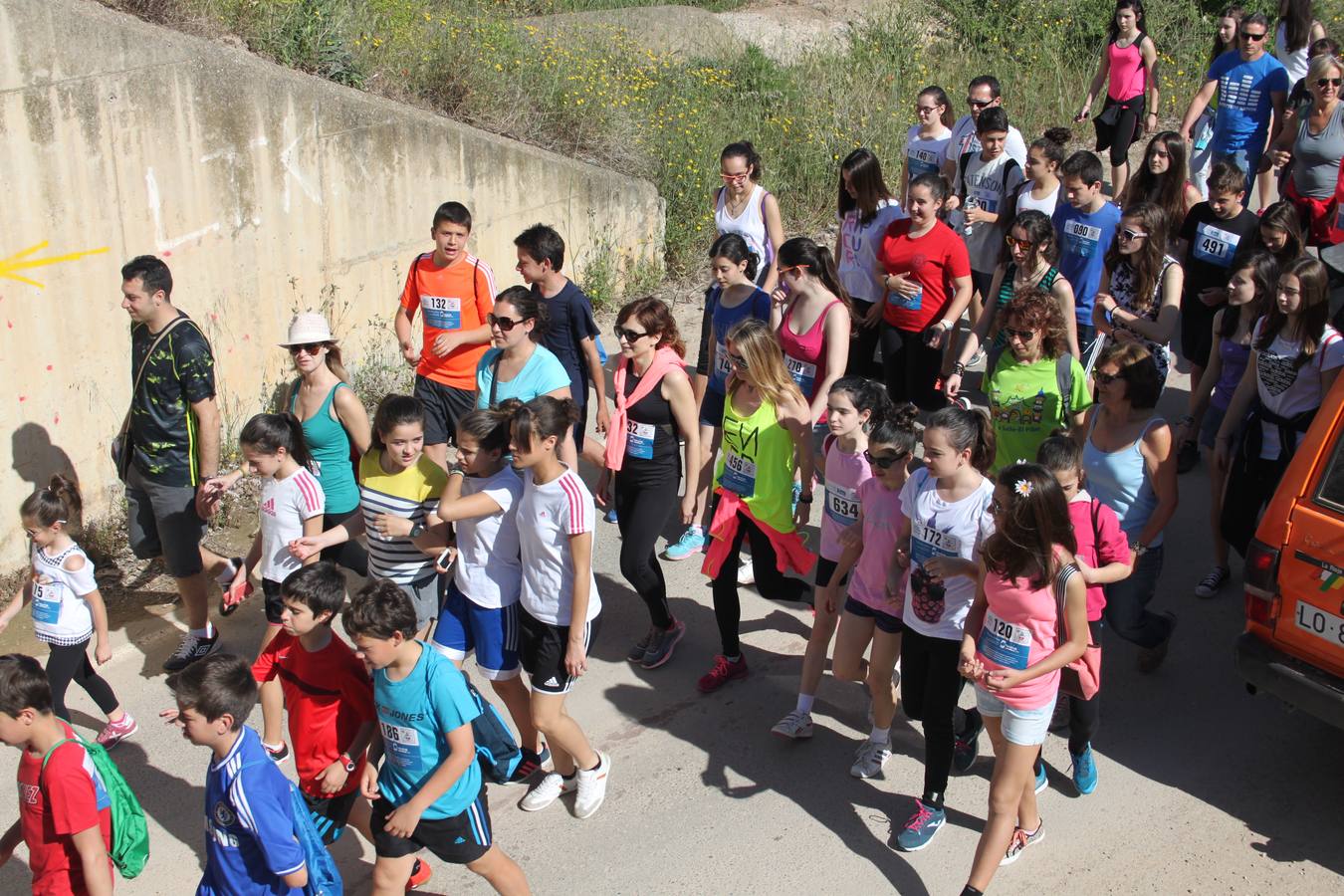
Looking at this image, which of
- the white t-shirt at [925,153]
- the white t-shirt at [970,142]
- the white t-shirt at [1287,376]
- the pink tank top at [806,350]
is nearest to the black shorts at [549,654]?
the pink tank top at [806,350]

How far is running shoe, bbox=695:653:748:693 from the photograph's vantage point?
5773mm

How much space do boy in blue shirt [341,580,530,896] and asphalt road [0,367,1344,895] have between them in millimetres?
617

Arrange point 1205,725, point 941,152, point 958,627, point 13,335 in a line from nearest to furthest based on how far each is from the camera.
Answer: point 958,627 < point 1205,725 < point 13,335 < point 941,152

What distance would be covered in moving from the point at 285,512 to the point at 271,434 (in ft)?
1.10

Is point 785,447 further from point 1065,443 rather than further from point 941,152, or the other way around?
point 941,152

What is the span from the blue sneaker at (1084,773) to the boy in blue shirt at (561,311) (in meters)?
2.78

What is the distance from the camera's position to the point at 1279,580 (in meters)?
4.77

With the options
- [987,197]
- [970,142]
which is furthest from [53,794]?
[970,142]

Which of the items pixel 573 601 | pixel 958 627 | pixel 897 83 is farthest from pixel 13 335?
pixel 897 83

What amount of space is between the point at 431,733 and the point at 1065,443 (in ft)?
7.89

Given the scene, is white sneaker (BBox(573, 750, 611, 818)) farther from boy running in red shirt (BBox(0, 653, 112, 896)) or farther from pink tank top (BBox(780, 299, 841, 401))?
pink tank top (BBox(780, 299, 841, 401))

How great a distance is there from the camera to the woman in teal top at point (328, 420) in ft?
18.8

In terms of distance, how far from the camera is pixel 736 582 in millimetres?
5645

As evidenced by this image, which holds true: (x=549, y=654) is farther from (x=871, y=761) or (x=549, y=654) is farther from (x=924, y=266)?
(x=924, y=266)
